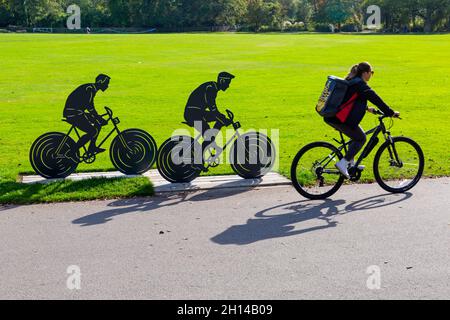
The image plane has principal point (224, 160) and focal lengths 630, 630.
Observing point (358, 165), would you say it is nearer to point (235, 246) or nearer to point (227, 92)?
point (235, 246)

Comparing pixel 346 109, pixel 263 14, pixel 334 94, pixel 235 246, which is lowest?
pixel 235 246

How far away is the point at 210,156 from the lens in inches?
388

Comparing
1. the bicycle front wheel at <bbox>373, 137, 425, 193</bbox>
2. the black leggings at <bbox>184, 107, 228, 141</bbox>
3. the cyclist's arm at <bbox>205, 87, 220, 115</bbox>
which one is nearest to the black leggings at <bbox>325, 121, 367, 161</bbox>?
the bicycle front wheel at <bbox>373, 137, 425, 193</bbox>

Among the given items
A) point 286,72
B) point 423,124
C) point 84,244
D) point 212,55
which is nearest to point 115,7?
point 212,55

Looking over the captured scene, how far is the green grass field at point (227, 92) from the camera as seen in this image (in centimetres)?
1362

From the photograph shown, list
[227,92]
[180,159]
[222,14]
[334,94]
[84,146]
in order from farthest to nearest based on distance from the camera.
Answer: [222,14] → [227,92] → [84,146] → [180,159] → [334,94]

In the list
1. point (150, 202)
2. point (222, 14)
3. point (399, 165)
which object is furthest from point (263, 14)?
point (150, 202)

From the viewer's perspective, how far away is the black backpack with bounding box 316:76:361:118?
27.6 feet

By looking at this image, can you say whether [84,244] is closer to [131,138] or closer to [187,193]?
[187,193]

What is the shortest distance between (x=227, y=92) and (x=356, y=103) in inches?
555

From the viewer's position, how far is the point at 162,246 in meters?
6.96
